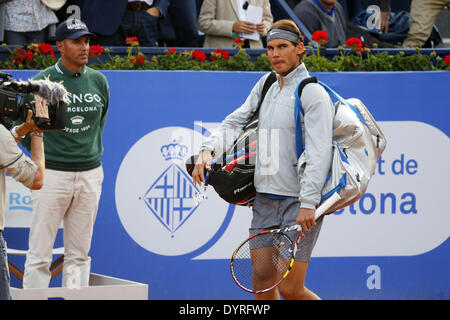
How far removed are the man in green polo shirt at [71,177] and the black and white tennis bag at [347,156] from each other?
188 cm

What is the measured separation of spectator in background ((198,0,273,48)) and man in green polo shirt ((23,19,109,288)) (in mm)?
2163

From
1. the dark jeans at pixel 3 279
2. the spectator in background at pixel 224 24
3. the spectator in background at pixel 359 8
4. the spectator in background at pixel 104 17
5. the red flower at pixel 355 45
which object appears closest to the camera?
the dark jeans at pixel 3 279

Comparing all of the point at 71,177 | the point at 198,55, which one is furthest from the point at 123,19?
the point at 71,177

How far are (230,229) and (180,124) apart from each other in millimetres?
946

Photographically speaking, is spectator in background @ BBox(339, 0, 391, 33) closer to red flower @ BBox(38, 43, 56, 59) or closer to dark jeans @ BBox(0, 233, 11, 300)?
red flower @ BBox(38, 43, 56, 59)

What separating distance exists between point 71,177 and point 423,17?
4.60m

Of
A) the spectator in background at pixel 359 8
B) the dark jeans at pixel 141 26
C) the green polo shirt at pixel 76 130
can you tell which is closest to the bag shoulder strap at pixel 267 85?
the green polo shirt at pixel 76 130

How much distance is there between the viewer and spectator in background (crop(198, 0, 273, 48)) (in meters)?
8.12

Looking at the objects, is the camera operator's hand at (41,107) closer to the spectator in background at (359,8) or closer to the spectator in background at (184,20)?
the spectator in background at (184,20)

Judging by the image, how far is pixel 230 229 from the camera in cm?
689

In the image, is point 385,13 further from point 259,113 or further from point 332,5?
point 259,113

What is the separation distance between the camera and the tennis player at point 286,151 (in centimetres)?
477

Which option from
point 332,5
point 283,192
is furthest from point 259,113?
point 332,5

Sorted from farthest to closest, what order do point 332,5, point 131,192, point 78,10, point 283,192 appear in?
point 332,5 → point 78,10 → point 131,192 → point 283,192
